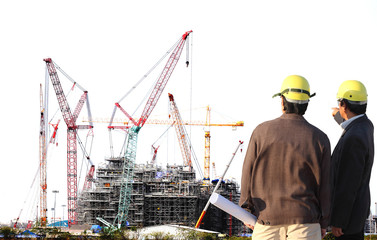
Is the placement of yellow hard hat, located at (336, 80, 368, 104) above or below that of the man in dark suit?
above

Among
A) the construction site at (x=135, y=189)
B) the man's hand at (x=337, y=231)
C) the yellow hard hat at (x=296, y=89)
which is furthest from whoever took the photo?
the construction site at (x=135, y=189)

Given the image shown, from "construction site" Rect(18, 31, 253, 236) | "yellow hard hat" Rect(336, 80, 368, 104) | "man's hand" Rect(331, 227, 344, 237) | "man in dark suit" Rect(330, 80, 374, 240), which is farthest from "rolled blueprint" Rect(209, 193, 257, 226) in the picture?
"construction site" Rect(18, 31, 253, 236)

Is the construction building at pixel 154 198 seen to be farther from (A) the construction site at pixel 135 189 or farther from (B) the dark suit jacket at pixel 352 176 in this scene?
(B) the dark suit jacket at pixel 352 176

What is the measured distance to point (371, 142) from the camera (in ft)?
25.9

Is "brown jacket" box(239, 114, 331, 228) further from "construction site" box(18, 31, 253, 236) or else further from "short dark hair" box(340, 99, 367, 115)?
"construction site" box(18, 31, 253, 236)

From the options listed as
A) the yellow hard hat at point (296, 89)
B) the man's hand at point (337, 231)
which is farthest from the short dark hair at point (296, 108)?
the man's hand at point (337, 231)

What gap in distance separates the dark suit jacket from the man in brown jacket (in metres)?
1.00

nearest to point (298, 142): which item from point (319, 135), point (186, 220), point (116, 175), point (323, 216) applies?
point (319, 135)

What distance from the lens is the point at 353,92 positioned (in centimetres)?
788

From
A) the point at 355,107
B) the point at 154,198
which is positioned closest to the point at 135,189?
the point at 154,198

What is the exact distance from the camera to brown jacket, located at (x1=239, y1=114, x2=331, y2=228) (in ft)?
20.7

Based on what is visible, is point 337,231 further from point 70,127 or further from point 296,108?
point 70,127

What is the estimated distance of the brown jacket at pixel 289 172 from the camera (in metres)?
6.31

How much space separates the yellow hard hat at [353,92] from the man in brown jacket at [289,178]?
178cm
